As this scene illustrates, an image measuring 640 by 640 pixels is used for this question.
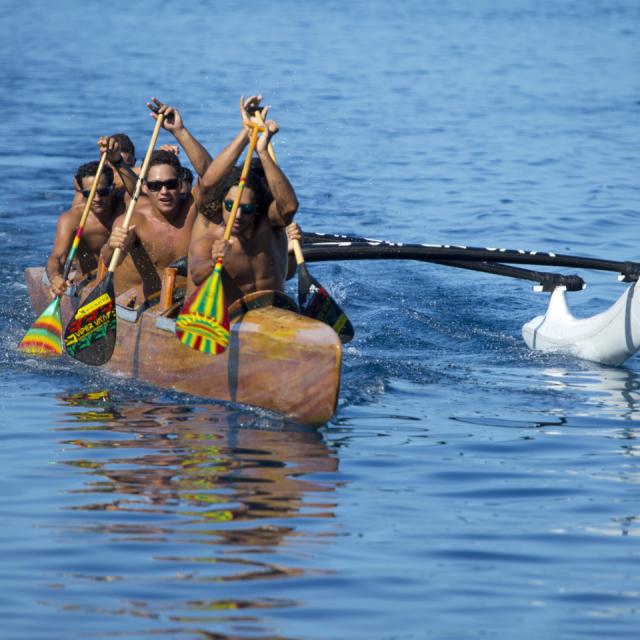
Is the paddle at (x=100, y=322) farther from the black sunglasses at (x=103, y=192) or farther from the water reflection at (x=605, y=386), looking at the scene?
the water reflection at (x=605, y=386)

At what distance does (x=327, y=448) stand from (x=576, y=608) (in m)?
2.69

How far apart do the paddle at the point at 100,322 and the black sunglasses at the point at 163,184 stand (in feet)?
0.26

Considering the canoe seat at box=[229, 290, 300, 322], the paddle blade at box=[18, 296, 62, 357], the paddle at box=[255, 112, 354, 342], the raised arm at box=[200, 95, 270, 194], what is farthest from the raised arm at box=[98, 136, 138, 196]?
the canoe seat at box=[229, 290, 300, 322]

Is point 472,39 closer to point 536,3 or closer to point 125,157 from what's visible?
point 536,3

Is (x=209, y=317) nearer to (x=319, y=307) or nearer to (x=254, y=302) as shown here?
(x=254, y=302)

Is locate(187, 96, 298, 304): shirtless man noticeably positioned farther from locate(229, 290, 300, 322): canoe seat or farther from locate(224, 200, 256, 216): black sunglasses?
locate(229, 290, 300, 322): canoe seat

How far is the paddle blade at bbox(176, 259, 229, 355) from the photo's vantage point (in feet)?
28.8

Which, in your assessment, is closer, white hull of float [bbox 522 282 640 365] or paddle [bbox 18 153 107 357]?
paddle [bbox 18 153 107 357]

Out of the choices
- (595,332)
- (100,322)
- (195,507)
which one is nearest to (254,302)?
(100,322)

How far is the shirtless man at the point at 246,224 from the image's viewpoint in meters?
8.91

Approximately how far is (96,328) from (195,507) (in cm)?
318

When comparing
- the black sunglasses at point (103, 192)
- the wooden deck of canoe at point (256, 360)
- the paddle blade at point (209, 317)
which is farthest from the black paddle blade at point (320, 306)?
the black sunglasses at point (103, 192)

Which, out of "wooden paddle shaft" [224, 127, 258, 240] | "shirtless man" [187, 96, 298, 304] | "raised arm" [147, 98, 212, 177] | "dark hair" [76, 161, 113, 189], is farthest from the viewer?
"dark hair" [76, 161, 113, 189]

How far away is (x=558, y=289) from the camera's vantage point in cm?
1205
